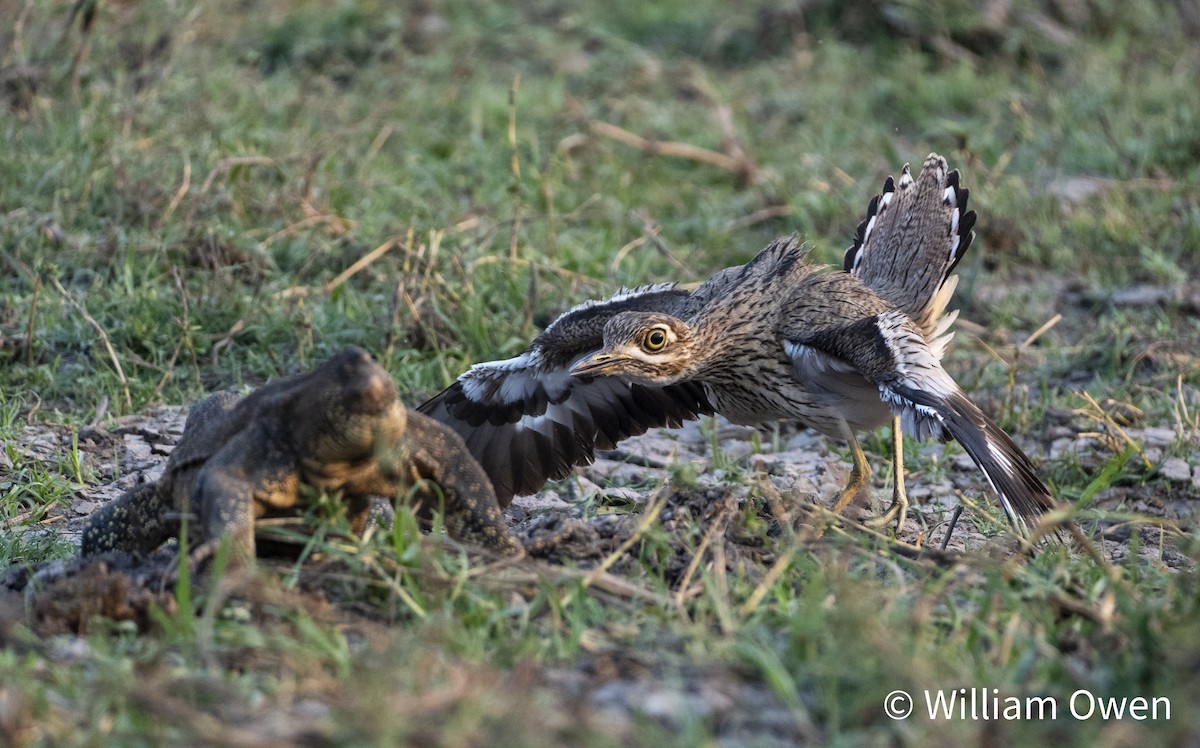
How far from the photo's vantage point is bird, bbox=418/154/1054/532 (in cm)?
500

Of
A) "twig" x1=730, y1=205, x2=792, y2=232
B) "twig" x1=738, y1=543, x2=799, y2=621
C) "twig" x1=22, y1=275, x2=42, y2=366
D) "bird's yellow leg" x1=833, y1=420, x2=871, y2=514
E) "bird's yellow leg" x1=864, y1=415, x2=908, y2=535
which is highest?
"twig" x1=738, y1=543, x2=799, y2=621

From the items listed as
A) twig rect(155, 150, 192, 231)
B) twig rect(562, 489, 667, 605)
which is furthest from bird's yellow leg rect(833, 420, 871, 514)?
twig rect(155, 150, 192, 231)

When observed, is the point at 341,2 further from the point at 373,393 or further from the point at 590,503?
the point at 373,393

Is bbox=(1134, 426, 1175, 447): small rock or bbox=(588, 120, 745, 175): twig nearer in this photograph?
Answer: bbox=(1134, 426, 1175, 447): small rock

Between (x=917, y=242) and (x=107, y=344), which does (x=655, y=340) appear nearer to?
(x=917, y=242)

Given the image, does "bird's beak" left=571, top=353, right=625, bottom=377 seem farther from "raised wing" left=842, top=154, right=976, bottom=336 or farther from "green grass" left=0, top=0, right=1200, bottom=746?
"raised wing" left=842, top=154, right=976, bottom=336

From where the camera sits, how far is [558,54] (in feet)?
33.1

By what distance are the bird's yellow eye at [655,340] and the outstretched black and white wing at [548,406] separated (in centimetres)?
24

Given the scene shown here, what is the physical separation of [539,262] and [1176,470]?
289cm

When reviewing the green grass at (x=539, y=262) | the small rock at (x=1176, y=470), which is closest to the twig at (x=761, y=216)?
the green grass at (x=539, y=262)

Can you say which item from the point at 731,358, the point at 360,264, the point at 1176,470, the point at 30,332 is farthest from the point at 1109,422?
the point at 30,332

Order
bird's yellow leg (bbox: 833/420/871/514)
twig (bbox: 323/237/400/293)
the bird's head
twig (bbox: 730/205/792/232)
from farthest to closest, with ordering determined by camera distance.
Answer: twig (bbox: 730/205/792/232), twig (bbox: 323/237/400/293), bird's yellow leg (bbox: 833/420/871/514), the bird's head

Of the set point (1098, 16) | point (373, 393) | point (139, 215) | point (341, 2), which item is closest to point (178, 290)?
point (139, 215)

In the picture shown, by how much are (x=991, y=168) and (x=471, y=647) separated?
245 inches
